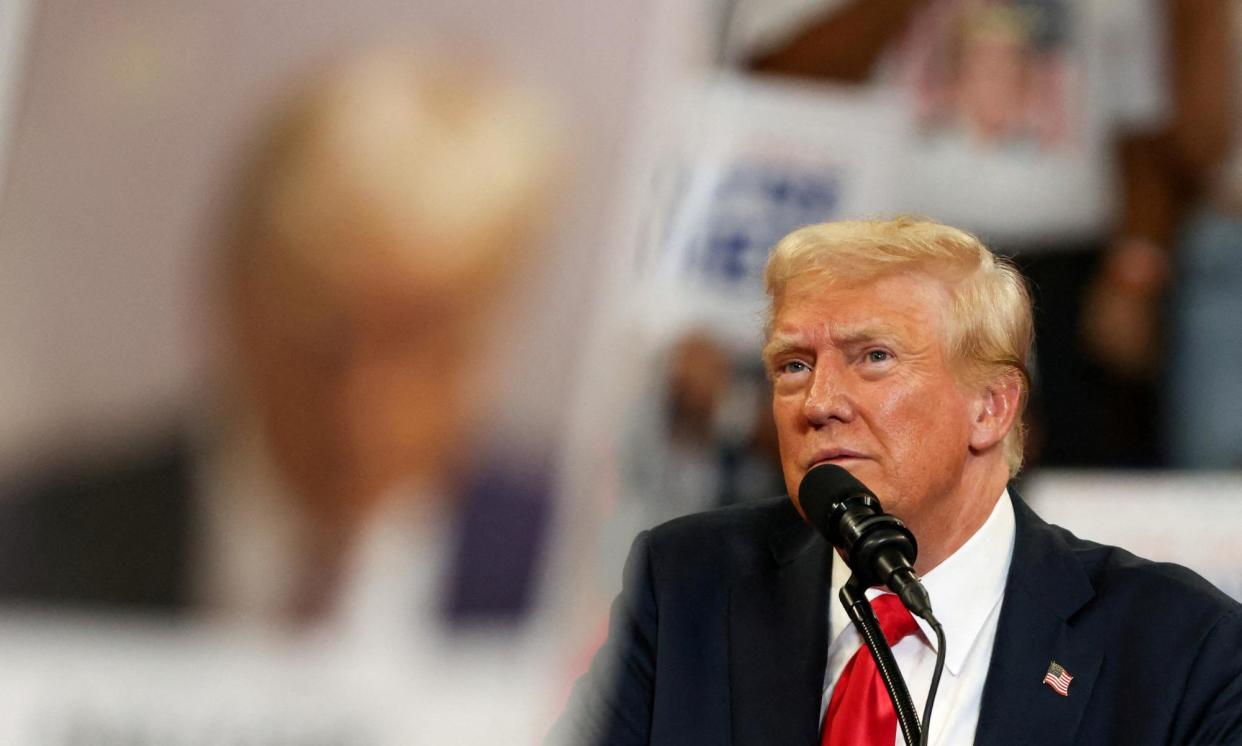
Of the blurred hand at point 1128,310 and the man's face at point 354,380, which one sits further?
the blurred hand at point 1128,310

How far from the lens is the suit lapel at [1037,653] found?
184 centimetres

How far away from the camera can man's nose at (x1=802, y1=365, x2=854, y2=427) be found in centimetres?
Answer: 189

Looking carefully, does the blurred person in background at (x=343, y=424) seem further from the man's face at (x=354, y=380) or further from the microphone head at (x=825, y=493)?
the microphone head at (x=825, y=493)

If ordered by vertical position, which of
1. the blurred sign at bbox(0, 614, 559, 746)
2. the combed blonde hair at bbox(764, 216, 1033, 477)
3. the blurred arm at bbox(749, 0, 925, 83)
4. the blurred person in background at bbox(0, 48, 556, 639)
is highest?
the blurred arm at bbox(749, 0, 925, 83)

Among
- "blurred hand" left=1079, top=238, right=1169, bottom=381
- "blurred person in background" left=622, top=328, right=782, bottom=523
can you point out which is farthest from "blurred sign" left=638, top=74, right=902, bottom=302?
"blurred hand" left=1079, top=238, right=1169, bottom=381

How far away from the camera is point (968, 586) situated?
2.01 metres

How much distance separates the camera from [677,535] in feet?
7.23

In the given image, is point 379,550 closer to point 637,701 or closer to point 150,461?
point 150,461

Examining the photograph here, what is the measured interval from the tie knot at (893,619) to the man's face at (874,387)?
4.3 inches

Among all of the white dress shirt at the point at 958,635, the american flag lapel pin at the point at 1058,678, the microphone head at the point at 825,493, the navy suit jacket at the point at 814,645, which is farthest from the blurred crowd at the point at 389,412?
the microphone head at the point at 825,493

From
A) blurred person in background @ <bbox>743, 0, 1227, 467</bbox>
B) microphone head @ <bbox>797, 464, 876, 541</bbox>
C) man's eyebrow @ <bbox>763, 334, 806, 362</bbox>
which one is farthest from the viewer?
blurred person in background @ <bbox>743, 0, 1227, 467</bbox>

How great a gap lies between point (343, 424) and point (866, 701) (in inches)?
77.5

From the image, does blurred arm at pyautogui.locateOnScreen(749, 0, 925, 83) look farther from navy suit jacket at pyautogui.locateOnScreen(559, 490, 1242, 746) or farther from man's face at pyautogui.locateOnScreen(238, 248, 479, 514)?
navy suit jacket at pyautogui.locateOnScreen(559, 490, 1242, 746)

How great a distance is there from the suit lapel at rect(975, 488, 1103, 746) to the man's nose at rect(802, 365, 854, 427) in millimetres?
345
